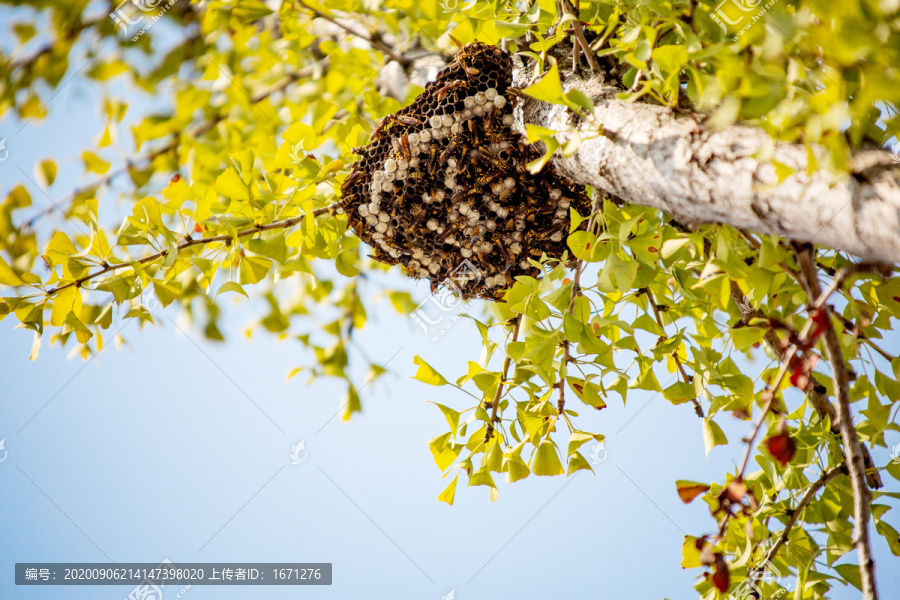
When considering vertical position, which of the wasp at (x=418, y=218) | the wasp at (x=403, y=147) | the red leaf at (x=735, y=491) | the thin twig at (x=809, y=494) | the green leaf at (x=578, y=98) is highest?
the wasp at (x=403, y=147)

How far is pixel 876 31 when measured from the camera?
0.26 m

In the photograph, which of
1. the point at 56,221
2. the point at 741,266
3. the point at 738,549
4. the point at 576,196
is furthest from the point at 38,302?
the point at 738,549

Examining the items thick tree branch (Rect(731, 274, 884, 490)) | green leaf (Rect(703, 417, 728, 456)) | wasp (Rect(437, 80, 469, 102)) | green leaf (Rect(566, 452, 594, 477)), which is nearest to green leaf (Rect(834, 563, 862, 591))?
thick tree branch (Rect(731, 274, 884, 490))

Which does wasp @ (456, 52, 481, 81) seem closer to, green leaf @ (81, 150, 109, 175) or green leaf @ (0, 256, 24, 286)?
green leaf @ (0, 256, 24, 286)

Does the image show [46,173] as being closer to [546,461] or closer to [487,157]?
[487,157]

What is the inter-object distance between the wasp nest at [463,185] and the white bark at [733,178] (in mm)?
142

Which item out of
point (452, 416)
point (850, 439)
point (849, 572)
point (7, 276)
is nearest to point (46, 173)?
point (7, 276)

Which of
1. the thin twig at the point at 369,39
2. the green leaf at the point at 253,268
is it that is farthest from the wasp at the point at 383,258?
the thin twig at the point at 369,39

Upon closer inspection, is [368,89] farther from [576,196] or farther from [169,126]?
[576,196]

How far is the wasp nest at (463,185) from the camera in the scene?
2.24 feet

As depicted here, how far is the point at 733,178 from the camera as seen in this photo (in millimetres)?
359

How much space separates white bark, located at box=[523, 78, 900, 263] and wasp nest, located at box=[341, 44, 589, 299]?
0.14 meters

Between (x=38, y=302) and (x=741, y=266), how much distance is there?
85cm

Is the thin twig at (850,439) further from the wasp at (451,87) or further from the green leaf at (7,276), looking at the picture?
the green leaf at (7,276)
